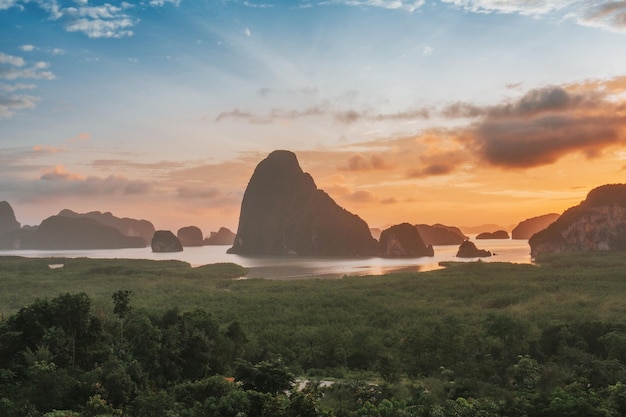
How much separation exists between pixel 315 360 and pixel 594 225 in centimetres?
10109

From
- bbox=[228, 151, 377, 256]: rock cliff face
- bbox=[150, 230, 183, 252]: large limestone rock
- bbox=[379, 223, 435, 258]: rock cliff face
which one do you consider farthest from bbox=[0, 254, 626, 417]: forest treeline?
bbox=[150, 230, 183, 252]: large limestone rock

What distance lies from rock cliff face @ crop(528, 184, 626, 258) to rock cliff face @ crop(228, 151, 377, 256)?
195ft

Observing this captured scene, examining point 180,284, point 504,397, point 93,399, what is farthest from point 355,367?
point 180,284

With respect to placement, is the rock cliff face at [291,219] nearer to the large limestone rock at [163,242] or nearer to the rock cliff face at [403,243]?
the rock cliff face at [403,243]

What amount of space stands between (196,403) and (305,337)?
1299 cm

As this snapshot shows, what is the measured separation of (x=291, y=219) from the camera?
168m

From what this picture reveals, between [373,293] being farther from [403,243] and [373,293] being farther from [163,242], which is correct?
[163,242]

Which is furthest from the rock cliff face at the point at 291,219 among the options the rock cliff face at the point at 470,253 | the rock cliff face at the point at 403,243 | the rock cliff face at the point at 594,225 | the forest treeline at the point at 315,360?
the forest treeline at the point at 315,360

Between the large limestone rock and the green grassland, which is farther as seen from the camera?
the large limestone rock

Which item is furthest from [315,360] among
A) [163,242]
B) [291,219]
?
[163,242]

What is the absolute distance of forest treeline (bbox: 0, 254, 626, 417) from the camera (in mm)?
17703

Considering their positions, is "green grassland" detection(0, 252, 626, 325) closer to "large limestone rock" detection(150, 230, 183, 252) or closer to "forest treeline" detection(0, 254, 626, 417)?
"forest treeline" detection(0, 254, 626, 417)

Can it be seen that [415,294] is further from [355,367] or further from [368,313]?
[355,367]

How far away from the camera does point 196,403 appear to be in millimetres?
17719
